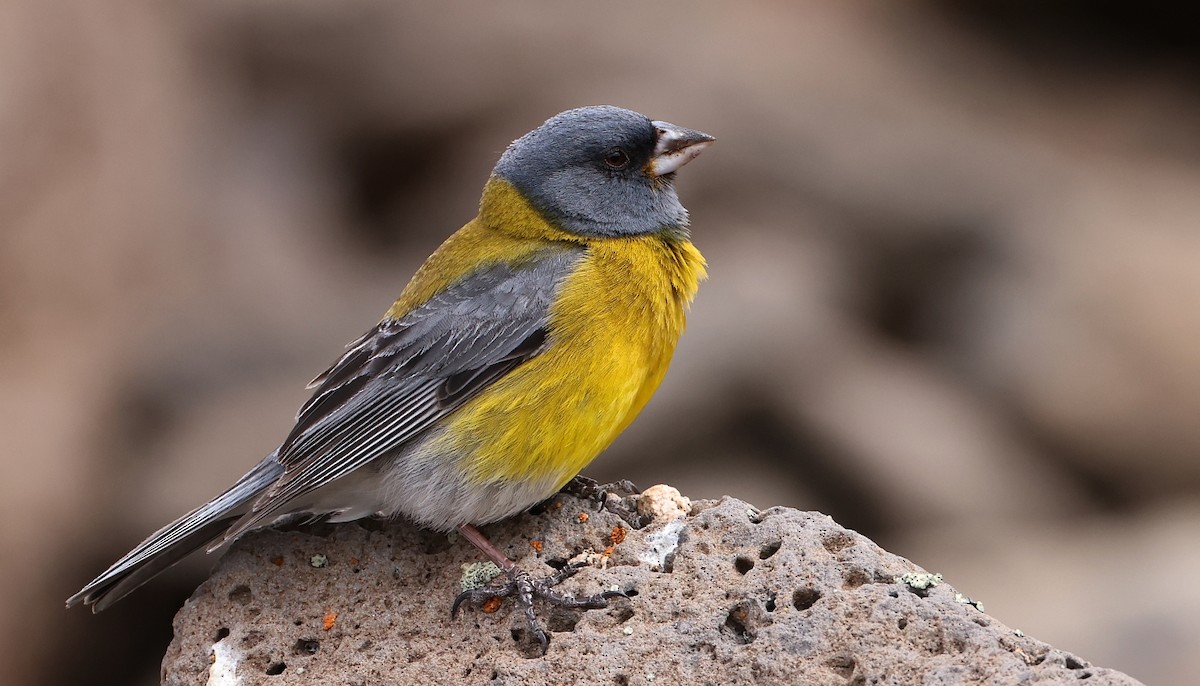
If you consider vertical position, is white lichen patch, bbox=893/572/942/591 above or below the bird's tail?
below

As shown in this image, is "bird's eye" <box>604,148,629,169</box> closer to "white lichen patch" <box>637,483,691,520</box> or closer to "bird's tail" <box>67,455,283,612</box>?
"white lichen patch" <box>637,483,691,520</box>

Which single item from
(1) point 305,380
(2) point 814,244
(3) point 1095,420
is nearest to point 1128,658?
(3) point 1095,420

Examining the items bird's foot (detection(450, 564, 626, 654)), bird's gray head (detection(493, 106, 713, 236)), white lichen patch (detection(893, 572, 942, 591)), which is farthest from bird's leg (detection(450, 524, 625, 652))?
bird's gray head (detection(493, 106, 713, 236))

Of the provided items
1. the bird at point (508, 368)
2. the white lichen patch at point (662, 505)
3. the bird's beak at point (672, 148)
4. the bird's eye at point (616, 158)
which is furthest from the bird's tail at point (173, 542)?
the bird's beak at point (672, 148)

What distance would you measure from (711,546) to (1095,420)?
563 centimetres

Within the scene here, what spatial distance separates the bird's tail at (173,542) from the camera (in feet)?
14.4

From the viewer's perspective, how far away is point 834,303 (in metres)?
9.65

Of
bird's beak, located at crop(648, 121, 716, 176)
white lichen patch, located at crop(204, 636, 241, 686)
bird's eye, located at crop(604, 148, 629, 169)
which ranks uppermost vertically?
bird's eye, located at crop(604, 148, 629, 169)

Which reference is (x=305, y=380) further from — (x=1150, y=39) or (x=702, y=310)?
(x=1150, y=39)

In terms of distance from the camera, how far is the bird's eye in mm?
4977

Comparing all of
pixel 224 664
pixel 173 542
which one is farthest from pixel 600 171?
pixel 224 664

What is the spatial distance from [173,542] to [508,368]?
1227 mm

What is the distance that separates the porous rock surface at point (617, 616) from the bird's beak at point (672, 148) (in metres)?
1.32

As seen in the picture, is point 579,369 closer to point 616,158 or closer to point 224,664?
point 616,158
